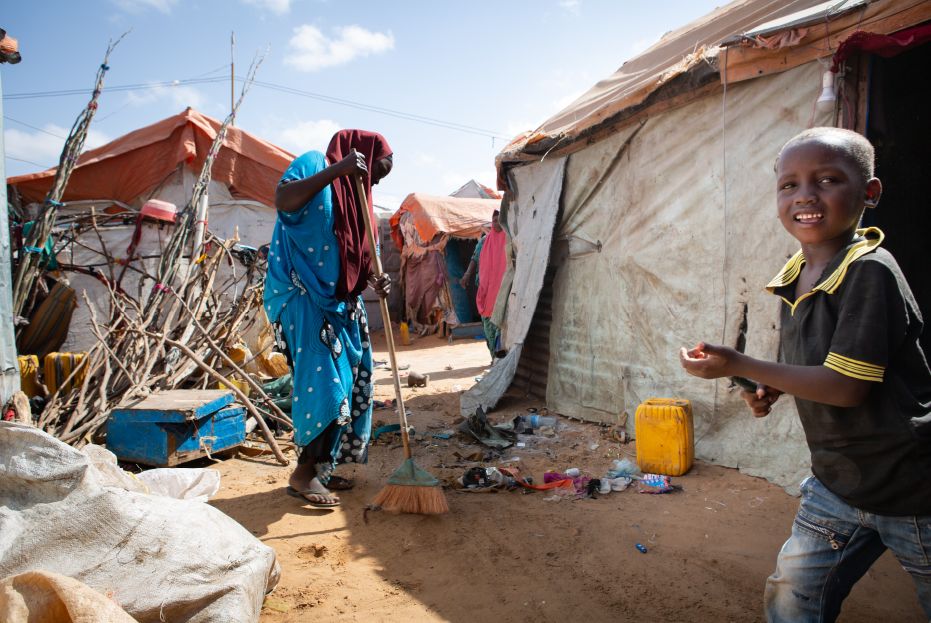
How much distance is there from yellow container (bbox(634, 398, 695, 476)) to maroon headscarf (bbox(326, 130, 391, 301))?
207 centimetres

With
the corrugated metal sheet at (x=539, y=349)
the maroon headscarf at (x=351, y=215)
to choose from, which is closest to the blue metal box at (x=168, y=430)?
the maroon headscarf at (x=351, y=215)

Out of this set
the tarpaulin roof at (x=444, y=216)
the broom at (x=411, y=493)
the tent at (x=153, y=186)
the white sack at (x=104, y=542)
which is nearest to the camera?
the white sack at (x=104, y=542)

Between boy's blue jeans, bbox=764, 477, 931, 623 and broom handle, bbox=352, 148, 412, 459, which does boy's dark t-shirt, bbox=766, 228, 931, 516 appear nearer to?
boy's blue jeans, bbox=764, 477, 931, 623

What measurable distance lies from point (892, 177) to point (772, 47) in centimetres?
122

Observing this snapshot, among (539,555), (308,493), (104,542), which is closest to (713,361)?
(539,555)

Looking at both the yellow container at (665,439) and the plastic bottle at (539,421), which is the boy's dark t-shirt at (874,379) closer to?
the yellow container at (665,439)

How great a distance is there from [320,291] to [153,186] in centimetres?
799

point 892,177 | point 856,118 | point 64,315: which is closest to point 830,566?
point 856,118

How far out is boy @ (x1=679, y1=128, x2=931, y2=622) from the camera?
1153 millimetres

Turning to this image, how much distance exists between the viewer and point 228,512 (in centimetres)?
293

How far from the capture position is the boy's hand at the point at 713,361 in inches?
48.4

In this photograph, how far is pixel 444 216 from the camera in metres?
12.3

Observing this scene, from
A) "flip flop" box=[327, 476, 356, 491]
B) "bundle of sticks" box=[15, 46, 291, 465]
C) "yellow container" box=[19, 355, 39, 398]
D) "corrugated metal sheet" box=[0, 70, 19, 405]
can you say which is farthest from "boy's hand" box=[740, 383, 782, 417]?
"yellow container" box=[19, 355, 39, 398]

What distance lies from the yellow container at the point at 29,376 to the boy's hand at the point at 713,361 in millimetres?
4990
